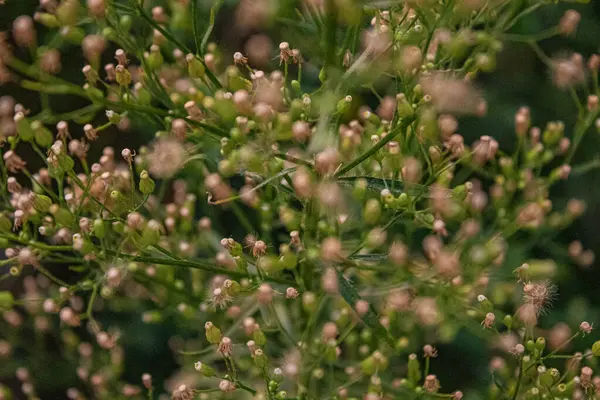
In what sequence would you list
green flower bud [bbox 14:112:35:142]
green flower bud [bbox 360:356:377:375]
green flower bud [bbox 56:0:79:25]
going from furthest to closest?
green flower bud [bbox 360:356:377:375] < green flower bud [bbox 14:112:35:142] < green flower bud [bbox 56:0:79:25]

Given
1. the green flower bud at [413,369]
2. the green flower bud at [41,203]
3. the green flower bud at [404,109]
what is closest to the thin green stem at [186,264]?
the green flower bud at [41,203]

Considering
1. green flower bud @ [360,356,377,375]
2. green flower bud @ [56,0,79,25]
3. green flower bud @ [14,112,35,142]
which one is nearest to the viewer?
green flower bud @ [56,0,79,25]

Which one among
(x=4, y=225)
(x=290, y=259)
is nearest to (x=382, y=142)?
(x=290, y=259)

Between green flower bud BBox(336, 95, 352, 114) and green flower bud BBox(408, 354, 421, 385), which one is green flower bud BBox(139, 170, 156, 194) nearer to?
green flower bud BBox(336, 95, 352, 114)

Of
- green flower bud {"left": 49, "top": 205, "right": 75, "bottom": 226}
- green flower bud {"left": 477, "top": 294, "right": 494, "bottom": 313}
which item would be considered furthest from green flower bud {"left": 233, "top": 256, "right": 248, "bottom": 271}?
green flower bud {"left": 477, "top": 294, "right": 494, "bottom": 313}

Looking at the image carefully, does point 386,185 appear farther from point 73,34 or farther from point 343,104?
point 73,34

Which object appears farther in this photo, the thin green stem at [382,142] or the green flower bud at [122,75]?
the green flower bud at [122,75]

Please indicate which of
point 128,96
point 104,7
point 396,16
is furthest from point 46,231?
point 396,16

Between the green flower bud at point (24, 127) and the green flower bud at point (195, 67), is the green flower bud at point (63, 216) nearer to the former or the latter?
the green flower bud at point (24, 127)
